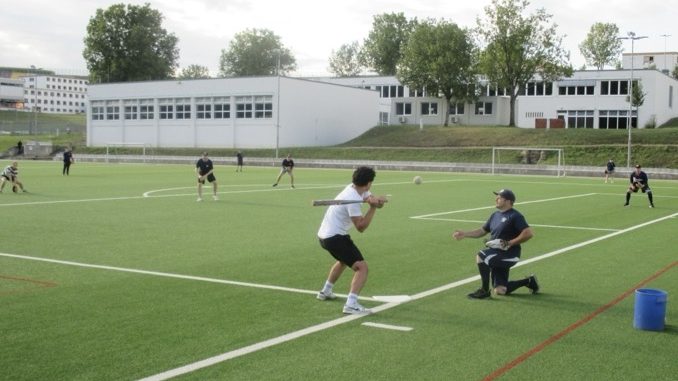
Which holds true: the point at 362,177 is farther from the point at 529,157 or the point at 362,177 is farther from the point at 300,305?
the point at 529,157

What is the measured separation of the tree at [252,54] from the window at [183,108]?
3769 centimetres

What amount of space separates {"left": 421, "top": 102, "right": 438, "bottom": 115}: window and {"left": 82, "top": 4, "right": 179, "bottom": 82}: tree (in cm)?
3990

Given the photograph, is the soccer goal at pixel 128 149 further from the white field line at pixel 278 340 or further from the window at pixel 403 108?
the white field line at pixel 278 340

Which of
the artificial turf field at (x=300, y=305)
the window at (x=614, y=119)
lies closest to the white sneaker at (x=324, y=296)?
the artificial turf field at (x=300, y=305)

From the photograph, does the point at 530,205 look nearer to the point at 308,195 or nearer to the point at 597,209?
the point at 597,209

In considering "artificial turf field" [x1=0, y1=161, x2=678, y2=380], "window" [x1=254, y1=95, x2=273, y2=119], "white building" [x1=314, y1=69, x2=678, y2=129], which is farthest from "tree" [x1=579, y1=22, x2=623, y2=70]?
"artificial turf field" [x1=0, y1=161, x2=678, y2=380]

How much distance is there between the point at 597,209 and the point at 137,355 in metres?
20.3

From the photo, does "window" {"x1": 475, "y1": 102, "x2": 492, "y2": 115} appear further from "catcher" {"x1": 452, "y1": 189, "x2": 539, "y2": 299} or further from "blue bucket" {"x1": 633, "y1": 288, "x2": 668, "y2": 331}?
"blue bucket" {"x1": 633, "y1": 288, "x2": 668, "y2": 331}

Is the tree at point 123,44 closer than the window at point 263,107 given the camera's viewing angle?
No

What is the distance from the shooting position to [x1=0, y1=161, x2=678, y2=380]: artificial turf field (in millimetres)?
6352

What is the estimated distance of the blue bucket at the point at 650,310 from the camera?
7.63 m

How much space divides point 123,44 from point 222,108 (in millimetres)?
32422

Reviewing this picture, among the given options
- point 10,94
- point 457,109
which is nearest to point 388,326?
point 457,109

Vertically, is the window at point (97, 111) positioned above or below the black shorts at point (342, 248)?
above
